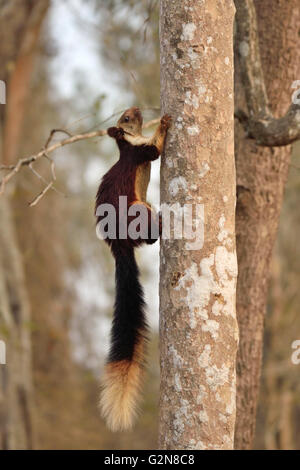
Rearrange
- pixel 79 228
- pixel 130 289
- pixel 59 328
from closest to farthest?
pixel 130 289 → pixel 59 328 → pixel 79 228

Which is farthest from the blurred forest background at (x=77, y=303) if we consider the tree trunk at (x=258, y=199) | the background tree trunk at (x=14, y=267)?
the tree trunk at (x=258, y=199)

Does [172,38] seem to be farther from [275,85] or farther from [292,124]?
[275,85]

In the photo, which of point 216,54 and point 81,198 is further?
point 81,198

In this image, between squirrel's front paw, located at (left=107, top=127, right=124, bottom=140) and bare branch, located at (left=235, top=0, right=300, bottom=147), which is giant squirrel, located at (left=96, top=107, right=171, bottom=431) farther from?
bare branch, located at (left=235, top=0, right=300, bottom=147)

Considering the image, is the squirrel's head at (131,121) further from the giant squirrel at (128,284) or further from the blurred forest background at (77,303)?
the blurred forest background at (77,303)

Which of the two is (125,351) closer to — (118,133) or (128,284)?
(128,284)

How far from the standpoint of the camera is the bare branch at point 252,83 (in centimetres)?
360

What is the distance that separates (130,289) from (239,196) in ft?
3.65

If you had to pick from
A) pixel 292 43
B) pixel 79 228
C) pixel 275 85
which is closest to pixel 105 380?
pixel 275 85

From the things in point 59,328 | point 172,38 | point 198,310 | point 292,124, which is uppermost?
point 172,38

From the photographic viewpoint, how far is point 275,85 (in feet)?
13.3

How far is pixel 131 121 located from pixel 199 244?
1240mm

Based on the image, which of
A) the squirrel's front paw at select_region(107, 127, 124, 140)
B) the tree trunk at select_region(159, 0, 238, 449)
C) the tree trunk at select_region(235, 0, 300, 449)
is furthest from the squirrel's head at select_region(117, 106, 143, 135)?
the tree trunk at select_region(159, 0, 238, 449)

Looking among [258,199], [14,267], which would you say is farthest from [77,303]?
[258,199]
